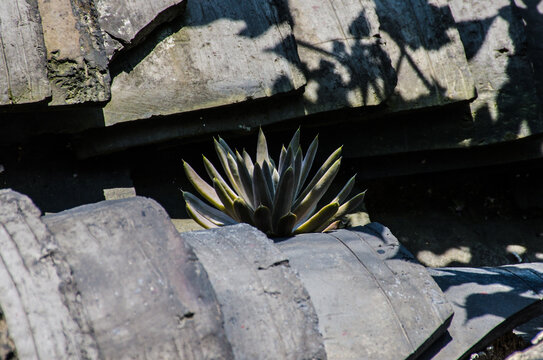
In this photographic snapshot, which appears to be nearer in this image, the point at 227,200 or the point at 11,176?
the point at 227,200

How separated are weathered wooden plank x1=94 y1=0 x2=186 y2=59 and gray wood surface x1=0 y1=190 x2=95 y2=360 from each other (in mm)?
1787

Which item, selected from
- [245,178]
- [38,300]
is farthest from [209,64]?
[38,300]

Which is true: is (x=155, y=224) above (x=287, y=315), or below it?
above

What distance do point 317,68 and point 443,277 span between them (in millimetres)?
1719

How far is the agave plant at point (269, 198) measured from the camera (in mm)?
2926

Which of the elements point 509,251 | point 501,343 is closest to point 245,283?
point 501,343

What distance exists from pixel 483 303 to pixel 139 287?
4.99 feet

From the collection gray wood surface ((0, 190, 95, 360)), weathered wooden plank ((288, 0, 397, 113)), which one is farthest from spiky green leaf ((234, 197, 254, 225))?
gray wood surface ((0, 190, 95, 360))

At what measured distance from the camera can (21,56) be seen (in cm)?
296

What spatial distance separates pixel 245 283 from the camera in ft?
6.35

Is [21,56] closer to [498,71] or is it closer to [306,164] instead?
[306,164]

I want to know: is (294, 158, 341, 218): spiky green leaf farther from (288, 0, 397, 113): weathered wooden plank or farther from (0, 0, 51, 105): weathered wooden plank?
(0, 0, 51, 105): weathered wooden plank

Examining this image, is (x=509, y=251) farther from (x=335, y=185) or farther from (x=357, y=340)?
(x=357, y=340)

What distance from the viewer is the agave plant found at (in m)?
2.93
